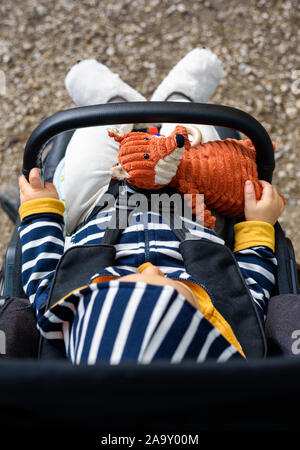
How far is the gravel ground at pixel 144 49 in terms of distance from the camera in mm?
1393

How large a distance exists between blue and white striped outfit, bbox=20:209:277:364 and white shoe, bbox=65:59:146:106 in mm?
364

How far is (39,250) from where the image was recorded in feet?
2.48

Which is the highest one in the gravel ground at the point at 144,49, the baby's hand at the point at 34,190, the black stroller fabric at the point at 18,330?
the gravel ground at the point at 144,49

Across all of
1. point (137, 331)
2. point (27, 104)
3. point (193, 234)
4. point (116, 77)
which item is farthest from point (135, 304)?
point (27, 104)

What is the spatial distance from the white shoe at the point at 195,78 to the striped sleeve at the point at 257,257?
377 millimetres

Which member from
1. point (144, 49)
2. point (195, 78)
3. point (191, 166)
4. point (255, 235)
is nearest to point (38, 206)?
point (191, 166)

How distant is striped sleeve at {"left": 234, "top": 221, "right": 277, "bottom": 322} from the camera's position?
744 mm

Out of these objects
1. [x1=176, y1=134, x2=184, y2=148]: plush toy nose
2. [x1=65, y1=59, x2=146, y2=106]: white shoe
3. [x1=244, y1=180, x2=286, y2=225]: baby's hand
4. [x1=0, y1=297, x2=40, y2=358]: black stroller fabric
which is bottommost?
[x1=0, y1=297, x2=40, y2=358]: black stroller fabric

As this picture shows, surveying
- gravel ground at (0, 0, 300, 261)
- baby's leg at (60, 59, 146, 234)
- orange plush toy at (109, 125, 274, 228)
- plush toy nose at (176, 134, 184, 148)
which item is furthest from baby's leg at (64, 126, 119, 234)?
gravel ground at (0, 0, 300, 261)

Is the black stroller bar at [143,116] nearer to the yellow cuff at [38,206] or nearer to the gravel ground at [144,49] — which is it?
the yellow cuff at [38,206]

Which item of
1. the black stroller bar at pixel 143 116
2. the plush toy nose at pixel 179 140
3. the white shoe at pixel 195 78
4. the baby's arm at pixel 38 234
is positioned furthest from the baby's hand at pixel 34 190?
the white shoe at pixel 195 78

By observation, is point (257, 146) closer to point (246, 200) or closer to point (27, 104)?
point (246, 200)

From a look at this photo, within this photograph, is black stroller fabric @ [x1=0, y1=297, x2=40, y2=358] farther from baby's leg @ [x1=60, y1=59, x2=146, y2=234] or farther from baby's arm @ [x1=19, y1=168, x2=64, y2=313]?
baby's leg @ [x1=60, y1=59, x2=146, y2=234]
